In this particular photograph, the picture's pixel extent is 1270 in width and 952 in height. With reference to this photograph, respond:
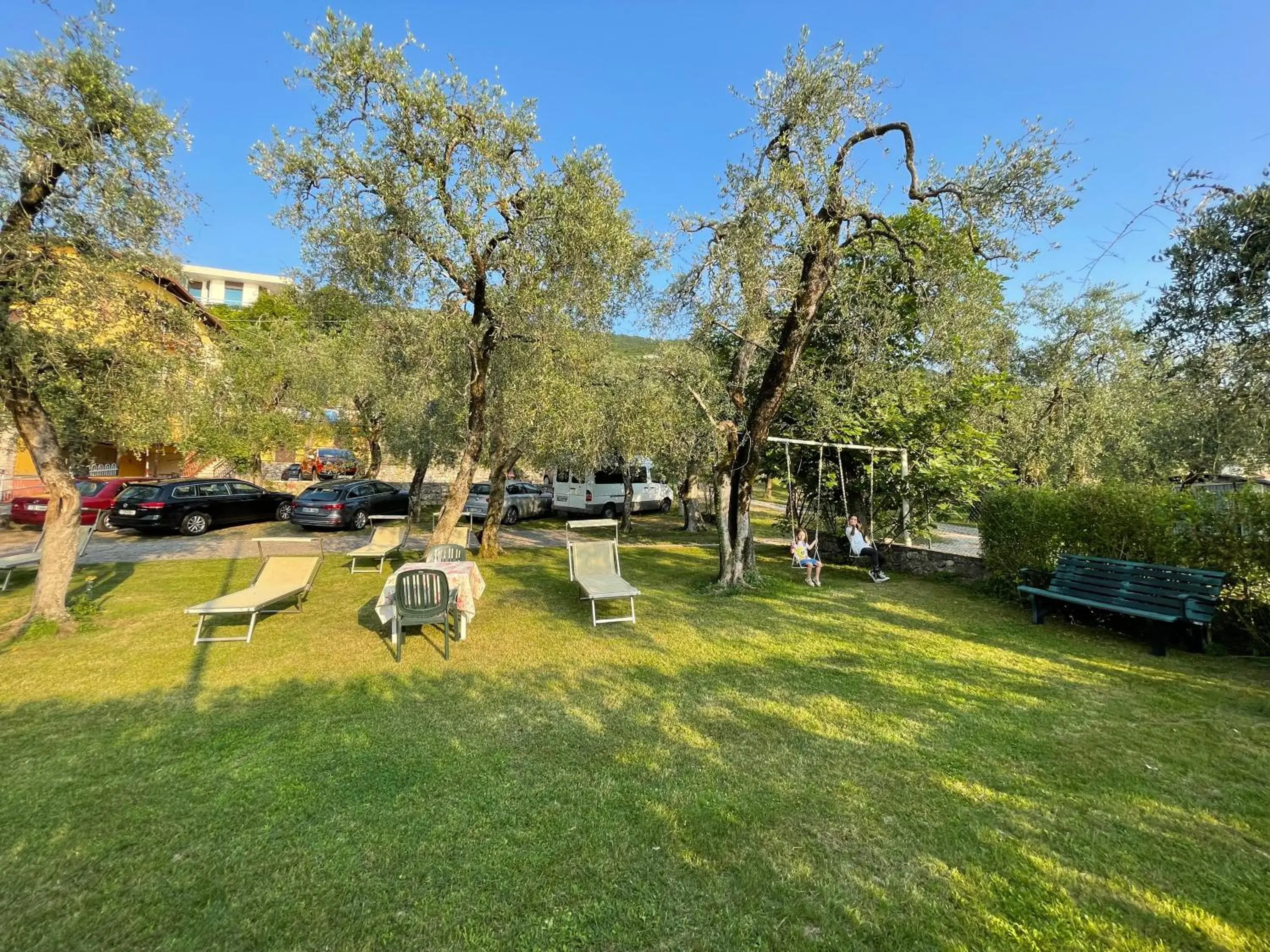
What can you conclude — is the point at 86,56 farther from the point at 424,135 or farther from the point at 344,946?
the point at 344,946

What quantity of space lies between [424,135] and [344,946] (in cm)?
846

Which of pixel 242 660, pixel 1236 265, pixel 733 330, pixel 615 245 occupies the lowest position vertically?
pixel 242 660

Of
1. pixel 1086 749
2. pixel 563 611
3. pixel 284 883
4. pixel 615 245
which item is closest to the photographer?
pixel 284 883

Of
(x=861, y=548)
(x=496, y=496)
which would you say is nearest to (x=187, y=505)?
(x=496, y=496)

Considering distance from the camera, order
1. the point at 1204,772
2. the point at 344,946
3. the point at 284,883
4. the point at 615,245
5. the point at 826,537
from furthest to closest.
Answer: the point at 826,537, the point at 615,245, the point at 1204,772, the point at 284,883, the point at 344,946

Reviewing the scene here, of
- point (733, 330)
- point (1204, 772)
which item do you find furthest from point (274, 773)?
point (733, 330)

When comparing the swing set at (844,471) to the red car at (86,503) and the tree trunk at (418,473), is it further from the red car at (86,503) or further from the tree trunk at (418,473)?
the red car at (86,503)

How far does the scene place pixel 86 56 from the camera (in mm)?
5273

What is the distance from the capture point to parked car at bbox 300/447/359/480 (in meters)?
27.3

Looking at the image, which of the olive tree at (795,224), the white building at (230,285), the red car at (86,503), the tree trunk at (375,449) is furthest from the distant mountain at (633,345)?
the white building at (230,285)

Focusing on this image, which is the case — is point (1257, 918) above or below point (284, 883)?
above

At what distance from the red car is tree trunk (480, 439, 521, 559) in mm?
10135

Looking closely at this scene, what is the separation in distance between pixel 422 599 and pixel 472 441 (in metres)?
4.05

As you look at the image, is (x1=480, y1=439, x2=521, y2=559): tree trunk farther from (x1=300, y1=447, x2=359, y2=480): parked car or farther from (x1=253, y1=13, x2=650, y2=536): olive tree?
(x1=300, y1=447, x2=359, y2=480): parked car
